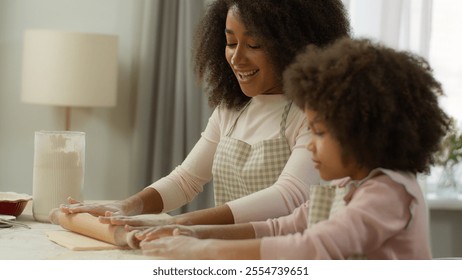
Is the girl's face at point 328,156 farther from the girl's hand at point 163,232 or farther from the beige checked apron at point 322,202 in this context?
the girl's hand at point 163,232

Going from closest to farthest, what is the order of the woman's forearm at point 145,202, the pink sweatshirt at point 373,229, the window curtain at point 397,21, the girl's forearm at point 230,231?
the pink sweatshirt at point 373,229 → the girl's forearm at point 230,231 → the woman's forearm at point 145,202 → the window curtain at point 397,21

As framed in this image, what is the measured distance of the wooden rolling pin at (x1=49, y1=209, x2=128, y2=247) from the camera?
1244 mm

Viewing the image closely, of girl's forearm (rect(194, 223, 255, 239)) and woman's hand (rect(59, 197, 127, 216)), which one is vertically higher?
girl's forearm (rect(194, 223, 255, 239))

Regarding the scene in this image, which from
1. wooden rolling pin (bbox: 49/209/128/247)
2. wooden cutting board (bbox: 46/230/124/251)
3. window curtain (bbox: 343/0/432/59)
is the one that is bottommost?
wooden cutting board (bbox: 46/230/124/251)

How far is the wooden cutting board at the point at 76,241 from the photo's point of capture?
1241 mm

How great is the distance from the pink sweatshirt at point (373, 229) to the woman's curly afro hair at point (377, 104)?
1.4 inches

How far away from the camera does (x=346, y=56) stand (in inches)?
39.8

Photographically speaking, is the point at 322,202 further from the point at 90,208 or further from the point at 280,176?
the point at 90,208

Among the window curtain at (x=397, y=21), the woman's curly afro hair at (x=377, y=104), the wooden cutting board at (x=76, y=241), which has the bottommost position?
the wooden cutting board at (x=76, y=241)

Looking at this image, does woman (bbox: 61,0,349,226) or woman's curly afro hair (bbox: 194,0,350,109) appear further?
woman's curly afro hair (bbox: 194,0,350,109)

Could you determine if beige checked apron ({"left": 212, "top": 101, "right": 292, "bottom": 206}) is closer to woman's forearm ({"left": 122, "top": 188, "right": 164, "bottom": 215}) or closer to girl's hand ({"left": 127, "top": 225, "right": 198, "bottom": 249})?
woman's forearm ({"left": 122, "top": 188, "right": 164, "bottom": 215})

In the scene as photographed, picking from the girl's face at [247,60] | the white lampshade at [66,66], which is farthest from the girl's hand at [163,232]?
the white lampshade at [66,66]

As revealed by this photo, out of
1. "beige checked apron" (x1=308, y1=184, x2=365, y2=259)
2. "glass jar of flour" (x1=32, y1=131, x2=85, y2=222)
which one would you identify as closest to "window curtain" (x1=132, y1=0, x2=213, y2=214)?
"glass jar of flour" (x1=32, y1=131, x2=85, y2=222)
